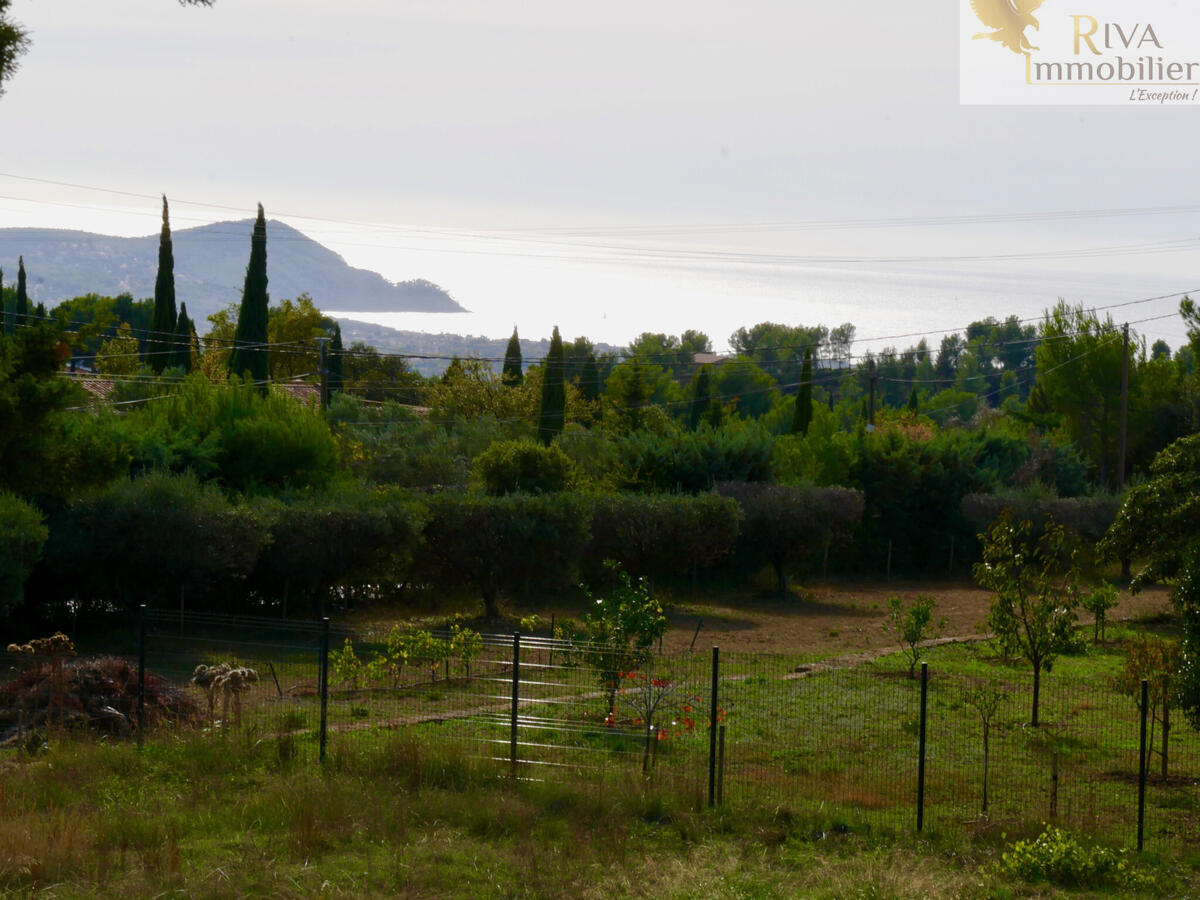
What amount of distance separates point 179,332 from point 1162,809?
165 ft

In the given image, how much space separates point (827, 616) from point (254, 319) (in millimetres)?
29186

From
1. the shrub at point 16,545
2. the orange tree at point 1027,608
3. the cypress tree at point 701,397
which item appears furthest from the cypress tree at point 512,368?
the orange tree at point 1027,608

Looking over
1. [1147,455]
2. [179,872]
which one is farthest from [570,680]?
[1147,455]

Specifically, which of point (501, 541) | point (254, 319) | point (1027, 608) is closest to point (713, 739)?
point (1027, 608)

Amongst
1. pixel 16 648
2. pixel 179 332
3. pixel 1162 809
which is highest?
pixel 179 332

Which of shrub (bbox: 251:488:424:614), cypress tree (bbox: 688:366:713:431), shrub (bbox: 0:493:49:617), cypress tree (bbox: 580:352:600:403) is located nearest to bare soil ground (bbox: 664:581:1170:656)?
shrub (bbox: 251:488:424:614)

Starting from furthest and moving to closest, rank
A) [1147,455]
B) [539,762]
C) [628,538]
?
1. [1147,455]
2. [628,538]
3. [539,762]

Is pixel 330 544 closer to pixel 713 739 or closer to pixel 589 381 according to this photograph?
pixel 713 739

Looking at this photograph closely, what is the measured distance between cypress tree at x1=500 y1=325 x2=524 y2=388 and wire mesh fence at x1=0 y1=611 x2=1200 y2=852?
39437 mm

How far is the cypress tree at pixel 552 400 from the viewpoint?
159 feet

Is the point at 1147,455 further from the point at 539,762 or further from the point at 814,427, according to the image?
the point at 539,762

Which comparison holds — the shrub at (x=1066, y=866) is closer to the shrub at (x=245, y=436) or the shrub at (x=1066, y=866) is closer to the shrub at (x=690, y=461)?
the shrub at (x=245, y=436)

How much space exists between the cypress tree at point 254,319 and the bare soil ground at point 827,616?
23.6m

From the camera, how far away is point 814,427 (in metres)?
51.2
